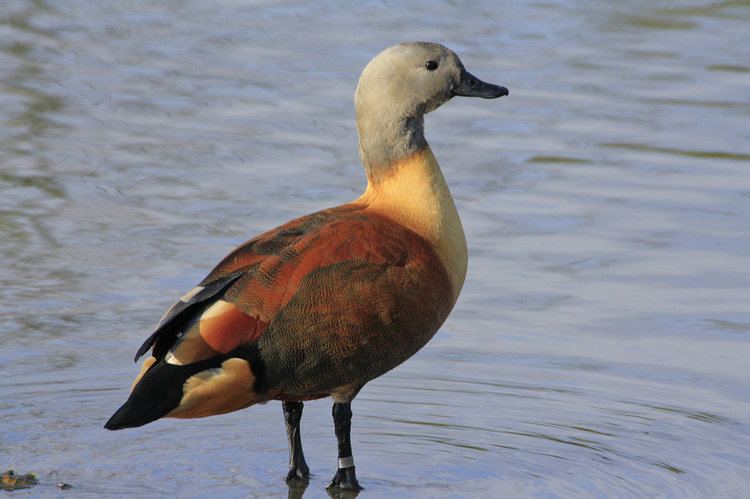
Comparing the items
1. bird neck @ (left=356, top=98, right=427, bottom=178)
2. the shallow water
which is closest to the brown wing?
bird neck @ (left=356, top=98, right=427, bottom=178)

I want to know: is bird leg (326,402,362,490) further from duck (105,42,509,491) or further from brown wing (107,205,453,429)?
brown wing (107,205,453,429)

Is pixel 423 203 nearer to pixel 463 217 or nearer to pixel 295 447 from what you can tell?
pixel 295 447

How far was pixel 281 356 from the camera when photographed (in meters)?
5.71

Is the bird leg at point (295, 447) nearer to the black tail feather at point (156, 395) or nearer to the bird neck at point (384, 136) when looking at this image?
the black tail feather at point (156, 395)

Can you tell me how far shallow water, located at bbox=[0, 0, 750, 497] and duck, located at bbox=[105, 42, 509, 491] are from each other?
47cm

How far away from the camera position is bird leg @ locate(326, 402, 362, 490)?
19.9 feet

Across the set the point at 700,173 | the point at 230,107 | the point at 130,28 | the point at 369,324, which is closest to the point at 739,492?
the point at 369,324

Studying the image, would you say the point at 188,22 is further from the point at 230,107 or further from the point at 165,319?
the point at 165,319

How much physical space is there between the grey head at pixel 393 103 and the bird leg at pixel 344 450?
88cm

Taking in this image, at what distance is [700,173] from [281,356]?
15.4ft

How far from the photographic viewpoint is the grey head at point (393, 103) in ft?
20.4

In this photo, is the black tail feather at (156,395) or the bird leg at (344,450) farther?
the bird leg at (344,450)

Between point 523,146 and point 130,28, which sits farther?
point 130,28

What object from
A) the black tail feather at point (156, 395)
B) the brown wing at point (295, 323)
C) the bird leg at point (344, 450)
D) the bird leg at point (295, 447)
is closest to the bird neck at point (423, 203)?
the brown wing at point (295, 323)
